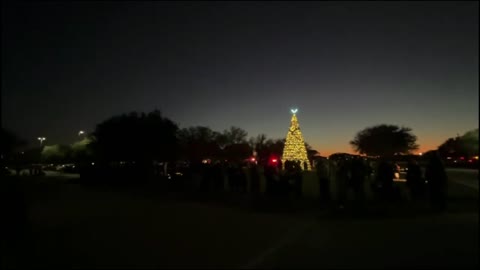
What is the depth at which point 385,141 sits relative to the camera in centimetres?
1289

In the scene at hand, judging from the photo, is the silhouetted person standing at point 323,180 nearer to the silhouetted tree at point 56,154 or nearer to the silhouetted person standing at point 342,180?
the silhouetted person standing at point 342,180

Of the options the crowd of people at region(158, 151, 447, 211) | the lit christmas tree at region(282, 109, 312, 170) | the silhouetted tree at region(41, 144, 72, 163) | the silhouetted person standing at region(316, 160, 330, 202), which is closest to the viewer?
the crowd of people at region(158, 151, 447, 211)

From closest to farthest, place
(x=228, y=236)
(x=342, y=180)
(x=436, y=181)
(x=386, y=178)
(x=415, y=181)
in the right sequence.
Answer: (x=228, y=236) < (x=436, y=181) < (x=415, y=181) < (x=386, y=178) < (x=342, y=180)

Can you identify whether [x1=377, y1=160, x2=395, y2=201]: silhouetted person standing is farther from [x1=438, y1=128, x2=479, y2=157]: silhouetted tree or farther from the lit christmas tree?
the lit christmas tree

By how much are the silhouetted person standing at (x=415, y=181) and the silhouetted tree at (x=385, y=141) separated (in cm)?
43

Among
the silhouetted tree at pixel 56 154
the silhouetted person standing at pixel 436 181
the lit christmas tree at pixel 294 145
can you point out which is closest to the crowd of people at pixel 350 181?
the silhouetted person standing at pixel 436 181

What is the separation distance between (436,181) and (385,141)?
2420mm

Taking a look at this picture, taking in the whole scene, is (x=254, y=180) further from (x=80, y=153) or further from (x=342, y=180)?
(x=80, y=153)

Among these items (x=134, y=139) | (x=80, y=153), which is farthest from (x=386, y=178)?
(x=80, y=153)

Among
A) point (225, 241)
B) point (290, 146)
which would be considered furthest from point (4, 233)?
point (290, 146)

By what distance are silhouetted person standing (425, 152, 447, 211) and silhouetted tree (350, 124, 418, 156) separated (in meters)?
0.81

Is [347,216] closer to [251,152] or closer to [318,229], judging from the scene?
[318,229]

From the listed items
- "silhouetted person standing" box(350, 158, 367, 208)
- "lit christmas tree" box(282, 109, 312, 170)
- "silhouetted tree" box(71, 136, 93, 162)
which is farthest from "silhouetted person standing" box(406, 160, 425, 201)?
"silhouetted tree" box(71, 136, 93, 162)

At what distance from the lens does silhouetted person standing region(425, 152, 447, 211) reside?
1016 cm
